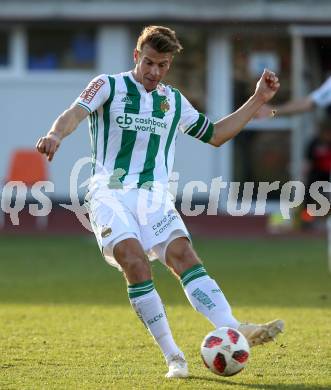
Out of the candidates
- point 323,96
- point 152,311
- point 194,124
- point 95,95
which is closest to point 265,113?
Result: point 194,124

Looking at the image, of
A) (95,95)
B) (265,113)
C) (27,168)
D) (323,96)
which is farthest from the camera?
(27,168)

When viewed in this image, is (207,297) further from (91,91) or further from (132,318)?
(132,318)

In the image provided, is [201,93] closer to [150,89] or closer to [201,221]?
[201,221]

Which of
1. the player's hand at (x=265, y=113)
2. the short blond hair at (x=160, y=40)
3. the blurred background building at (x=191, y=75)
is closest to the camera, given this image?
the short blond hair at (x=160, y=40)

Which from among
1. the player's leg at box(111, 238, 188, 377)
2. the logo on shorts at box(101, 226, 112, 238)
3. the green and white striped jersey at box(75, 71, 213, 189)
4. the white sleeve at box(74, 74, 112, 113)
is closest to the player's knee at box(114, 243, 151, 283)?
the player's leg at box(111, 238, 188, 377)

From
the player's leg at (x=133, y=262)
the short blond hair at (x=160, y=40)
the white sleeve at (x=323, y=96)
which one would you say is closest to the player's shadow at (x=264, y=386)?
the player's leg at (x=133, y=262)

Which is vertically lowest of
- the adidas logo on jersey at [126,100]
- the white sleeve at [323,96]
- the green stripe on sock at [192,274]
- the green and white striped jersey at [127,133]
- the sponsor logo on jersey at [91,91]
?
the green stripe on sock at [192,274]

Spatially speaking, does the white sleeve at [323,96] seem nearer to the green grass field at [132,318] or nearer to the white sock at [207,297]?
the green grass field at [132,318]

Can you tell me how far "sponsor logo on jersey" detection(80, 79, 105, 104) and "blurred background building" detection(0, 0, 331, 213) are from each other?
15193 millimetres

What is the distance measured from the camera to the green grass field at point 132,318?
7.00 metres

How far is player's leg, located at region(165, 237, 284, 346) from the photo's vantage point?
7012 millimetres

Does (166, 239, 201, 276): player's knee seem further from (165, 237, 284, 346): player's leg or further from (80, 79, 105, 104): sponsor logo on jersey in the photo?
(80, 79, 105, 104): sponsor logo on jersey

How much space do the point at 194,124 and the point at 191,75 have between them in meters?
15.4

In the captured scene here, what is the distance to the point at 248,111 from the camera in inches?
305
